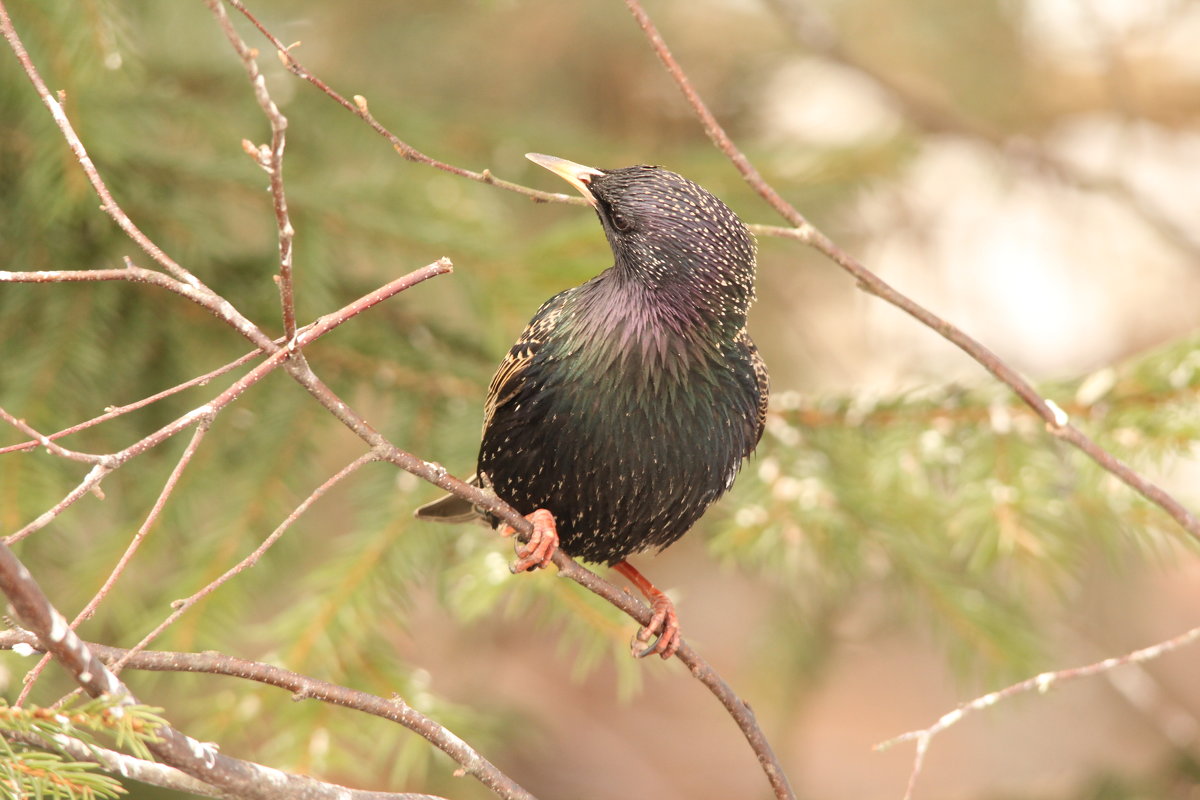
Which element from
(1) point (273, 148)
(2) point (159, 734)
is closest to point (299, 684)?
(2) point (159, 734)

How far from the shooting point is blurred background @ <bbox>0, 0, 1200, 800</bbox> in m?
2.92

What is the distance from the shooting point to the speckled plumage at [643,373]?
216 centimetres

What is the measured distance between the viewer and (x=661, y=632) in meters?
2.62

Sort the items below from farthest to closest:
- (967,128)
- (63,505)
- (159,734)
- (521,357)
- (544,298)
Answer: (967,128)
(544,298)
(521,357)
(159,734)
(63,505)

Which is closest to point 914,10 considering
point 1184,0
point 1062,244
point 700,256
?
point 1184,0

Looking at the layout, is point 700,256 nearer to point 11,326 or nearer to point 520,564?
point 520,564

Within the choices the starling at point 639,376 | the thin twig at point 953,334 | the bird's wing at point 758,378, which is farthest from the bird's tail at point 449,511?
the thin twig at point 953,334

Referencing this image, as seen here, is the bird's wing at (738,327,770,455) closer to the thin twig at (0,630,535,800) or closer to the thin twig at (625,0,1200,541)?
the thin twig at (625,0,1200,541)

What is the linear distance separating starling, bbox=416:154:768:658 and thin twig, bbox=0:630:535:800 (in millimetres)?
628

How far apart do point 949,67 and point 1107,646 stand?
3.07 metres

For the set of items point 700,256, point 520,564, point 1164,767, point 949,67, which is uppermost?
point 949,67

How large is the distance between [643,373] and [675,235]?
0.86 feet

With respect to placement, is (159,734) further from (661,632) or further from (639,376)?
(661,632)

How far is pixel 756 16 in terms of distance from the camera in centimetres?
528
